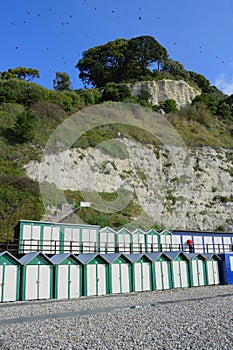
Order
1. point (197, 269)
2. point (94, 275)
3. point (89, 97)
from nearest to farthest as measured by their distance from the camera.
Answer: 1. point (94, 275)
2. point (197, 269)
3. point (89, 97)

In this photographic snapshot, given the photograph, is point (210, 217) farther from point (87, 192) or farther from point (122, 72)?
point (122, 72)

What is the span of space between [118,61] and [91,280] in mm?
61763

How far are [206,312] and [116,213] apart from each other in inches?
990

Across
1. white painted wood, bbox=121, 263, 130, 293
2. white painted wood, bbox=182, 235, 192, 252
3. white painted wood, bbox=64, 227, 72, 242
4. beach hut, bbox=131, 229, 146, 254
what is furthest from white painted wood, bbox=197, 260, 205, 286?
white painted wood, bbox=64, 227, 72, 242

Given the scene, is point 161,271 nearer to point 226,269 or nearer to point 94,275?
point 94,275

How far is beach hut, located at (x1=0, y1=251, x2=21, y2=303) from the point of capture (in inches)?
696

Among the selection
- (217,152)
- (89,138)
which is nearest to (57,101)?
(89,138)

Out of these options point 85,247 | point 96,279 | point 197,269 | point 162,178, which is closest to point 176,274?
point 197,269

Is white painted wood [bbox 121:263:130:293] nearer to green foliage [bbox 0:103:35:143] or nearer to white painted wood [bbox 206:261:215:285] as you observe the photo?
white painted wood [bbox 206:261:215:285]

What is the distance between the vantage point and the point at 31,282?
18.5 metres

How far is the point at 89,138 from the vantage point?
45.1 metres

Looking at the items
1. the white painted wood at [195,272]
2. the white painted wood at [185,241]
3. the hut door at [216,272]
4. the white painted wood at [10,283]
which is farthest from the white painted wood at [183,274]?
the white painted wood at [10,283]

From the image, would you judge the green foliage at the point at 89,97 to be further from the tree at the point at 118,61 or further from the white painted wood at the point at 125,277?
the white painted wood at the point at 125,277

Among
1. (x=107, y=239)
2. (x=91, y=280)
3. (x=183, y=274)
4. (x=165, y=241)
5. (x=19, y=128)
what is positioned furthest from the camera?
(x=19, y=128)
